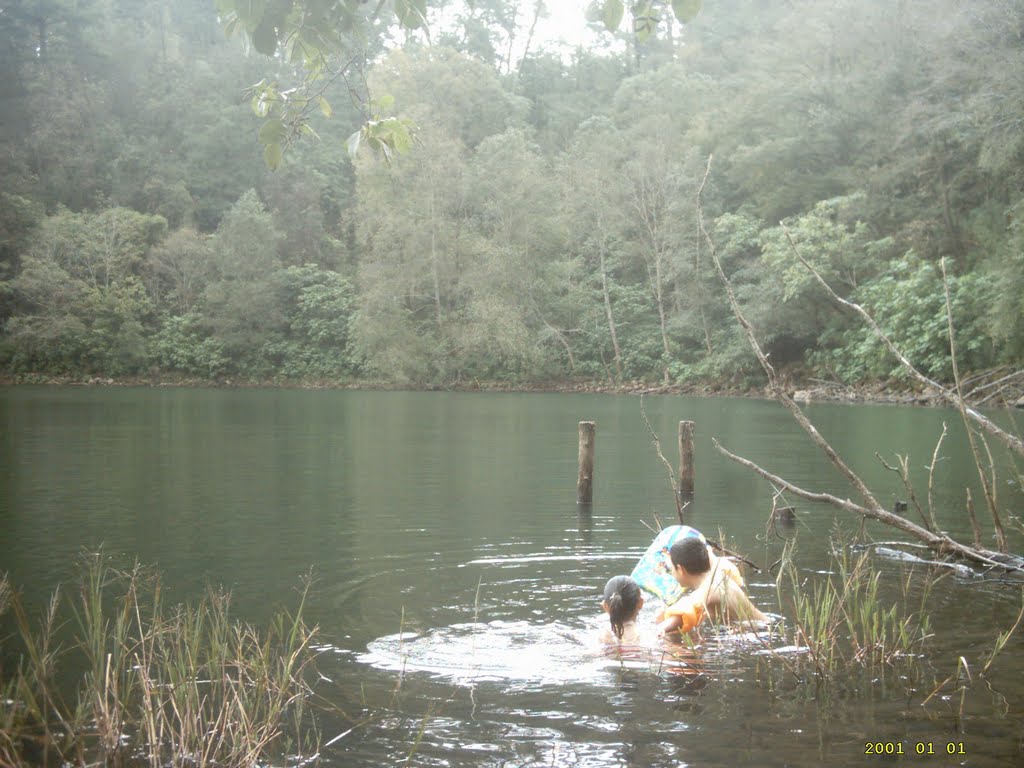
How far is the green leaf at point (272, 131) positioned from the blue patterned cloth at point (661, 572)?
414 centimetres

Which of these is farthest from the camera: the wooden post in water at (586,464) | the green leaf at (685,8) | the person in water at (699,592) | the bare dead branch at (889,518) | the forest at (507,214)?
the forest at (507,214)

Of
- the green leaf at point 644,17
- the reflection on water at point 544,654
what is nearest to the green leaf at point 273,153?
the green leaf at point 644,17

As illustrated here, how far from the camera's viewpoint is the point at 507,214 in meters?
51.0

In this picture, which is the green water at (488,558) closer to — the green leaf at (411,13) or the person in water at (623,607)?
the person in water at (623,607)

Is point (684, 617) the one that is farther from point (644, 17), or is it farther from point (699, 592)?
point (644, 17)

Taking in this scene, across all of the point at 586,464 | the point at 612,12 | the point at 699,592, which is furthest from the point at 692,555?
the point at 586,464

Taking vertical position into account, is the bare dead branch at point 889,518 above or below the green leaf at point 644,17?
below

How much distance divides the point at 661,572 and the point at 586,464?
6.06m

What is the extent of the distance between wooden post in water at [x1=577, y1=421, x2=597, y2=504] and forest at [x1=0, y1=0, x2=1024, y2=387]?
25151 mm

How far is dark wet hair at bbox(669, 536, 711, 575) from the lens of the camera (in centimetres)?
692

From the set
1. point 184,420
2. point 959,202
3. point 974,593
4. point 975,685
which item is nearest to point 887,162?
point 959,202

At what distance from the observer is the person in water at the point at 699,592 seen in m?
6.89

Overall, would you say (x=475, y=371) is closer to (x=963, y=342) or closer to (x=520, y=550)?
(x=963, y=342)

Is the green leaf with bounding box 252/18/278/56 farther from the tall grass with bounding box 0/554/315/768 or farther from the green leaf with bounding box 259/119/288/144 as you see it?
the tall grass with bounding box 0/554/315/768
